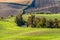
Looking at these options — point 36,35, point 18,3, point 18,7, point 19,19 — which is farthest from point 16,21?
point 18,3

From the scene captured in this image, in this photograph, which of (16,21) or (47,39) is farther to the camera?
(16,21)

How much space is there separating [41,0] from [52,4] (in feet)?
15.2

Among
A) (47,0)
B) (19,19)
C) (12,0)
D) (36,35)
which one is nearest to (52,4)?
(47,0)

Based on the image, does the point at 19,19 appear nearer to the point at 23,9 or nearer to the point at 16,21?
the point at 16,21

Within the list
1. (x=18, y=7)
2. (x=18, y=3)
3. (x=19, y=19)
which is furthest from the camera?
(x=18, y=3)

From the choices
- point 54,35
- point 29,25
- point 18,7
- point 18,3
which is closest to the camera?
point 54,35

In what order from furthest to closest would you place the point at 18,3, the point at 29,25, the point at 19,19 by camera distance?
the point at 18,3 < the point at 19,19 < the point at 29,25

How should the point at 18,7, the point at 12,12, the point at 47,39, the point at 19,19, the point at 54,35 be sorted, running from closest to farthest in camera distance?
the point at 47,39, the point at 54,35, the point at 19,19, the point at 12,12, the point at 18,7

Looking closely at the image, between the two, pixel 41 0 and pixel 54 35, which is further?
pixel 41 0

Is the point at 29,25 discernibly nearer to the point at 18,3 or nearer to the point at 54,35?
the point at 54,35

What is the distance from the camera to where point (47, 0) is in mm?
89250

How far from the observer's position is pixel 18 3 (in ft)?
305

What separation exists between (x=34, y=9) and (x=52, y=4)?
27.2 feet

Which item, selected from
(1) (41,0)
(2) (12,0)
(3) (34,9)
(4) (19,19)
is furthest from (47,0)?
(4) (19,19)
